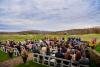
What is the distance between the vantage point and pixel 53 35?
723 cm

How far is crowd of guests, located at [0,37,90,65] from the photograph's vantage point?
6.72 m

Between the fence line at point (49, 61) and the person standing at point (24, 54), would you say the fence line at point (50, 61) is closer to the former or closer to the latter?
the fence line at point (49, 61)

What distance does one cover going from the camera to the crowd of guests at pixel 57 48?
6.72 metres

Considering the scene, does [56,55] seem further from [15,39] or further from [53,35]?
[15,39]

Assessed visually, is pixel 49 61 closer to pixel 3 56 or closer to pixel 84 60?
pixel 84 60

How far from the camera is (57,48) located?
24.7 feet

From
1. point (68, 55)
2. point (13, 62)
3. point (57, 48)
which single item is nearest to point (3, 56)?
point (13, 62)

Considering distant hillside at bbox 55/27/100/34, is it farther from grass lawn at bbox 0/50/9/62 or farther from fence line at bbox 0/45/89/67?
grass lawn at bbox 0/50/9/62

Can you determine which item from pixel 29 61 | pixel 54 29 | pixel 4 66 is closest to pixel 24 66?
pixel 29 61

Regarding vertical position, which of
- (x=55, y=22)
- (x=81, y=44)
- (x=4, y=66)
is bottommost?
(x=4, y=66)

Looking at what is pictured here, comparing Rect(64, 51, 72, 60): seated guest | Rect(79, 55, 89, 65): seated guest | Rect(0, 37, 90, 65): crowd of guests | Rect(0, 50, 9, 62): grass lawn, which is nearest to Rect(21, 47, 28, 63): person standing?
Rect(0, 37, 90, 65): crowd of guests

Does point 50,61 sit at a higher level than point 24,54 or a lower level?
lower

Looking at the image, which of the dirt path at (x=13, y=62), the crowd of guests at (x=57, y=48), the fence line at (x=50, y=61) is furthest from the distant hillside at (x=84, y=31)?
the dirt path at (x=13, y=62)

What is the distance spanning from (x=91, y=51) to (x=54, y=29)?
106 centimetres
